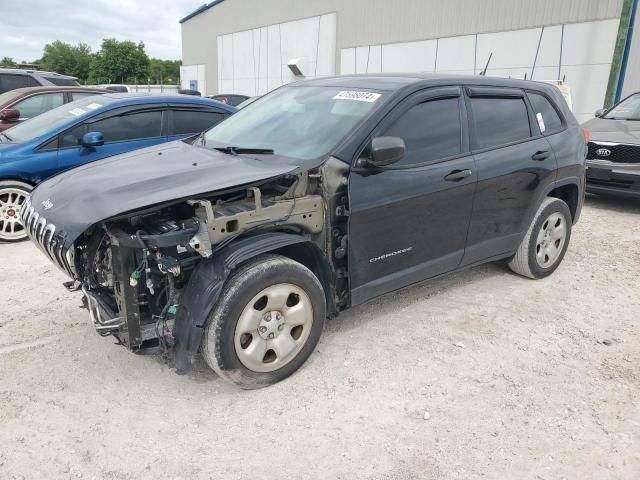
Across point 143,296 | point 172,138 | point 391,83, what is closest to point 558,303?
point 391,83

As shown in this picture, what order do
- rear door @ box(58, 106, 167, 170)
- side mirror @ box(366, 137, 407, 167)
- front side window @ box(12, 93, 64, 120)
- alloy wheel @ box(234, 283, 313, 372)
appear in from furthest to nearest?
front side window @ box(12, 93, 64, 120) < rear door @ box(58, 106, 167, 170) < side mirror @ box(366, 137, 407, 167) < alloy wheel @ box(234, 283, 313, 372)

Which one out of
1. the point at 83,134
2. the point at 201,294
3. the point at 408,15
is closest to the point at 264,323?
the point at 201,294

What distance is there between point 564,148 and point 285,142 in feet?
8.80

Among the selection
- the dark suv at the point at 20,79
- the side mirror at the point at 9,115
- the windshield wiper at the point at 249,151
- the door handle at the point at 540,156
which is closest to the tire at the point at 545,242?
the door handle at the point at 540,156

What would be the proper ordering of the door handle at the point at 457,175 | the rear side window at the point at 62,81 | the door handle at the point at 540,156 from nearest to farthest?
the door handle at the point at 457,175
the door handle at the point at 540,156
the rear side window at the point at 62,81

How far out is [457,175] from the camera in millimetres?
3607

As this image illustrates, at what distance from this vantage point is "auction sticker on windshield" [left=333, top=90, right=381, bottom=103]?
3375 millimetres

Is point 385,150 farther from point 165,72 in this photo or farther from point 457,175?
point 165,72

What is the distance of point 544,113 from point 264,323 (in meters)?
3.24

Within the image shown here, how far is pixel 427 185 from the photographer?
3438 millimetres

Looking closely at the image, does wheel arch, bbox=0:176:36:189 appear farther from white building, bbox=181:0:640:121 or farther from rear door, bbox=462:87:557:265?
white building, bbox=181:0:640:121

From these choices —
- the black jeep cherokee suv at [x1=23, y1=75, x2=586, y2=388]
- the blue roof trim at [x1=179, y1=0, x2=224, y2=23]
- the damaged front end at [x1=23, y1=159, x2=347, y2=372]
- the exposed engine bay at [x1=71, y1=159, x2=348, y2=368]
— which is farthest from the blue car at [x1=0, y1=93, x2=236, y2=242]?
the blue roof trim at [x1=179, y1=0, x2=224, y2=23]

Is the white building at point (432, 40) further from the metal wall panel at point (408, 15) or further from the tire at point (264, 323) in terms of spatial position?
the tire at point (264, 323)

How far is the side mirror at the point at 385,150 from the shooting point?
3012 mm
